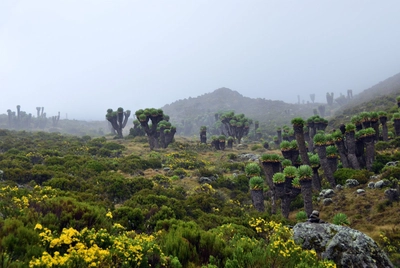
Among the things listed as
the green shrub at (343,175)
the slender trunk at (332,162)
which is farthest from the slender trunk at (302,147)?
the green shrub at (343,175)

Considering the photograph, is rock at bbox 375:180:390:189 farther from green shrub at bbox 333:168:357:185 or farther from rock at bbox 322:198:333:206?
rock at bbox 322:198:333:206

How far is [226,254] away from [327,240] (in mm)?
3699

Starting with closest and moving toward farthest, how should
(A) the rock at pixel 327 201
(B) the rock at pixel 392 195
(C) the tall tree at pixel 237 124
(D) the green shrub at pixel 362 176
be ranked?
1. (B) the rock at pixel 392 195
2. (A) the rock at pixel 327 201
3. (D) the green shrub at pixel 362 176
4. (C) the tall tree at pixel 237 124

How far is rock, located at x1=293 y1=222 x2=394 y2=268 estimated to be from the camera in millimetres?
7449

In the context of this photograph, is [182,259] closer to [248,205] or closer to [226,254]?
[226,254]

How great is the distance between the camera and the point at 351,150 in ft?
66.8

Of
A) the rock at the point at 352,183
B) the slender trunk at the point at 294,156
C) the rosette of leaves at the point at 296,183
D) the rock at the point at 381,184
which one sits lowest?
the rock at the point at 352,183

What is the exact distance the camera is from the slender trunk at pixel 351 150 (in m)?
20.0

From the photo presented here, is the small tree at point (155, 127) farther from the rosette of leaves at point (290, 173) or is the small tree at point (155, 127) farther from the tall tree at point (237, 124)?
the rosette of leaves at point (290, 173)

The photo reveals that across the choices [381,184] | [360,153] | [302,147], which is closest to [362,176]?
[381,184]

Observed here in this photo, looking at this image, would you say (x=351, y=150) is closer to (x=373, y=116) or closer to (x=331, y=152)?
(x=331, y=152)

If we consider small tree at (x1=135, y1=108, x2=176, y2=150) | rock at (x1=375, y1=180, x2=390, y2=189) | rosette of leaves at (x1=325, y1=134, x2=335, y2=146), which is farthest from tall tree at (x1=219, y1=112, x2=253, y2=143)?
rock at (x1=375, y1=180, x2=390, y2=189)

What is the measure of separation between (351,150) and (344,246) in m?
15.0

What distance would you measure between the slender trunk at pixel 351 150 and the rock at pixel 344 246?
13.8 meters
